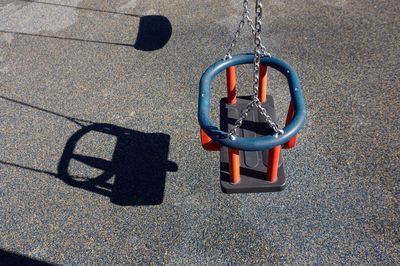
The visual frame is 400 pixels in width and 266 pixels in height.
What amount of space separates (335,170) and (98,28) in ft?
13.1

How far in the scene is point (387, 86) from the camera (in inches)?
170

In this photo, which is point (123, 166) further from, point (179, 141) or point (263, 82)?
point (263, 82)

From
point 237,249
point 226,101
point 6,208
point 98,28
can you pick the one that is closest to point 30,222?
point 6,208

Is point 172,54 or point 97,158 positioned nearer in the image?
point 97,158

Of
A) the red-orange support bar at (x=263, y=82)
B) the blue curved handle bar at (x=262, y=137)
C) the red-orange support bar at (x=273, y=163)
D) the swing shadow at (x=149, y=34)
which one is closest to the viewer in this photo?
the blue curved handle bar at (x=262, y=137)

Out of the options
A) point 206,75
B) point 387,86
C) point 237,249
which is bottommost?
point 237,249

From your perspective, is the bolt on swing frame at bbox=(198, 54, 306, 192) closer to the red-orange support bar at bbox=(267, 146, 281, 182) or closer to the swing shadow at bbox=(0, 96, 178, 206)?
the red-orange support bar at bbox=(267, 146, 281, 182)

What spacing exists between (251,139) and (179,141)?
1.66 meters

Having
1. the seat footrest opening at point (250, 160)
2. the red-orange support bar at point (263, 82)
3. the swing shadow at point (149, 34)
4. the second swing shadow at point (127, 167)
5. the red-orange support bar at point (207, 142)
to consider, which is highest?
the red-orange support bar at point (263, 82)

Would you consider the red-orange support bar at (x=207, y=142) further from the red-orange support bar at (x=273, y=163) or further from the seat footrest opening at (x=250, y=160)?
the red-orange support bar at (x=273, y=163)

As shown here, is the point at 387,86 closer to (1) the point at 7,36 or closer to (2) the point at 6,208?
(2) the point at 6,208

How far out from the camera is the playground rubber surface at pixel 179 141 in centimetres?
326

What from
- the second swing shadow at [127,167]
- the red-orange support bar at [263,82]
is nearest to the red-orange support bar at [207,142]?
the red-orange support bar at [263,82]

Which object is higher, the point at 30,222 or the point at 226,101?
the point at 226,101
